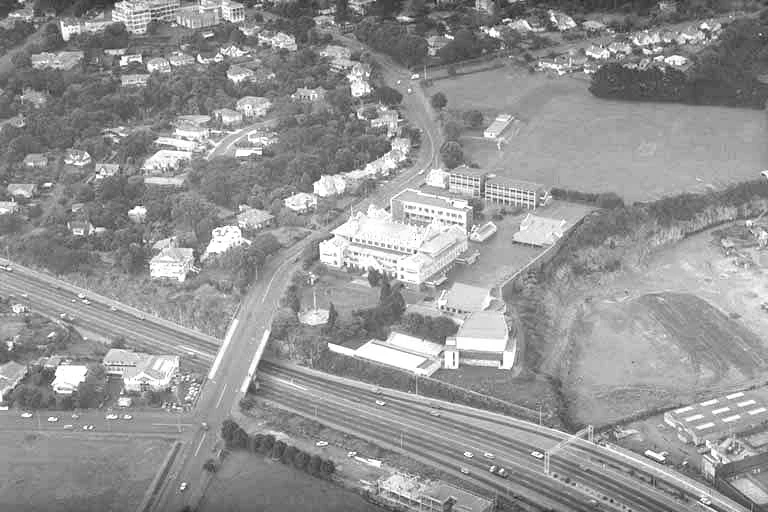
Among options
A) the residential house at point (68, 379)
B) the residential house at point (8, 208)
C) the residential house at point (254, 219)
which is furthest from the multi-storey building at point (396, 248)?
the residential house at point (8, 208)

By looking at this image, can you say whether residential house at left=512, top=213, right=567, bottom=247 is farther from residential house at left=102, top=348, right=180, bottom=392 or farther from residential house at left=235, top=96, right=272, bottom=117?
residential house at left=235, top=96, right=272, bottom=117

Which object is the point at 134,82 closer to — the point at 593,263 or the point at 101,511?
the point at 593,263

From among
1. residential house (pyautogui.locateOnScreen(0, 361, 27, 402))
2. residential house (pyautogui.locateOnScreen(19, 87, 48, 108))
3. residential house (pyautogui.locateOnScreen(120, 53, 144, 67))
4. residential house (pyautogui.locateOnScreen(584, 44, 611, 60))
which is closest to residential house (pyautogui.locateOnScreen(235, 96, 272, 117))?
residential house (pyautogui.locateOnScreen(120, 53, 144, 67))

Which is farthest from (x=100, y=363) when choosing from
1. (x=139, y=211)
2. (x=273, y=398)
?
(x=139, y=211)

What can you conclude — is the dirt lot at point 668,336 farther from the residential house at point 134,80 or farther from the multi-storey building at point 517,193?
the residential house at point 134,80

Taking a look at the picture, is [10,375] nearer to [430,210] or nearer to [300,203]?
[300,203]

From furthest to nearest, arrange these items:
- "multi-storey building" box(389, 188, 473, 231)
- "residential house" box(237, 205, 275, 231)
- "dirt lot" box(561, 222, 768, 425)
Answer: "residential house" box(237, 205, 275, 231), "multi-storey building" box(389, 188, 473, 231), "dirt lot" box(561, 222, 768, 425)

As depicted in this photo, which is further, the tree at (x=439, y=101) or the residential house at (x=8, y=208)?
the tree at (x=439, y=101)
